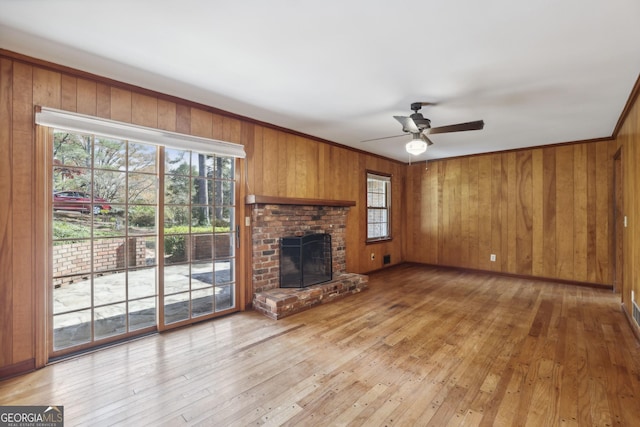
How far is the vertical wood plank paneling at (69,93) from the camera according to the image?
2518 millimetres

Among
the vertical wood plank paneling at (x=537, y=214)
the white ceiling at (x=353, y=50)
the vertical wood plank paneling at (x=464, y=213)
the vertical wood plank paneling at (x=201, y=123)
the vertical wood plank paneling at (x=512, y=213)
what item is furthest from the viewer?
the vertical wood plank paneling at (x=464, y=213)

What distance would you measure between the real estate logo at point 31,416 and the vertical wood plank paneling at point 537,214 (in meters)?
6.78

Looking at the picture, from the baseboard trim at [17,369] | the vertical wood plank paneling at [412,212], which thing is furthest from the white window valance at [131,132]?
the vertical wood plank paneling at [412,212]

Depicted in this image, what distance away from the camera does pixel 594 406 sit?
6.37 ft

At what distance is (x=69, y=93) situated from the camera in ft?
8.37

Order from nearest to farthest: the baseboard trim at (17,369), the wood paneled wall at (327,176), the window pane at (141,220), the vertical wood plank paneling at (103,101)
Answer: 1. the baseboard trim at (17,369)
2. the vertical wood plank paneling at (103,101)
3. the window pane at (141,220)
4. the wood paneled wall at (327,176)

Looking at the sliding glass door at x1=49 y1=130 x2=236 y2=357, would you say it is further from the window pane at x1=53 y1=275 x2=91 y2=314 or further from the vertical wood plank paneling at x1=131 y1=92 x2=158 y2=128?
the vertical wood plank paneling at x1=131 y1=92 x2=158 y2=128

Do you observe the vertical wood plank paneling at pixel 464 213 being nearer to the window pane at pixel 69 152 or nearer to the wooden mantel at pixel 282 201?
the wooden mantel at pixel 282 201

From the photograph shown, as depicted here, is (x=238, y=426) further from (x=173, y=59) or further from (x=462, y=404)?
(x=173, y=59)

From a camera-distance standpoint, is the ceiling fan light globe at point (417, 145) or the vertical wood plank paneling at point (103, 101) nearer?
the vertical wood plank paneling at point (103, 101)

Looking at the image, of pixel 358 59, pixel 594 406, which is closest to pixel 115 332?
pixel 358 59

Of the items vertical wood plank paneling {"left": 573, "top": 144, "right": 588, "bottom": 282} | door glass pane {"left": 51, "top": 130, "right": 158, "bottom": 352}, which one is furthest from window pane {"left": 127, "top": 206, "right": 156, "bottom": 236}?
vertical wood plank paneling {"left": 573, "top": 144, "right": 588, "bottom": 282}

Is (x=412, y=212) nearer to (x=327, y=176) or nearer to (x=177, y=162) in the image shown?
(x=327, y=176)

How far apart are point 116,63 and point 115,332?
252cm
